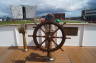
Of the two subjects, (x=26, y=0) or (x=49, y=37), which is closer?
(x=49, y=37)

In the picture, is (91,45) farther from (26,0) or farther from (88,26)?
(26,0)

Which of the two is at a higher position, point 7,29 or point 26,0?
point 26,0

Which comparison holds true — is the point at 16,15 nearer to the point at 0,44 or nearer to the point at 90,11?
the point at 0,44

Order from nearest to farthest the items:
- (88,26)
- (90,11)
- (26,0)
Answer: (88,26)
(26,0)
(90,11)

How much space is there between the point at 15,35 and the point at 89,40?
A: 2.89 m

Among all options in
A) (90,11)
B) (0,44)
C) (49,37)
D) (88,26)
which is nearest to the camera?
(49,37)

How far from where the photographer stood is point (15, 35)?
3.95m

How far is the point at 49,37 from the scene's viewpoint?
242cm

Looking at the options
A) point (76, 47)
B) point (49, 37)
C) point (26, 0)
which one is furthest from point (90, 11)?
point (49, 37)

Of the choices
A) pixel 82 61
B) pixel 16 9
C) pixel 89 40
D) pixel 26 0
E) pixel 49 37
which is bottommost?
pixel 82 61

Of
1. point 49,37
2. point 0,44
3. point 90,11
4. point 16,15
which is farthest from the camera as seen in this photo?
point 90,11

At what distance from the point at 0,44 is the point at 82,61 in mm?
3203

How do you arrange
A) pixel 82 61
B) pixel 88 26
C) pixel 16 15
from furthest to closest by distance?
pixel 16 15, pixel 88 26, pixel 82 61

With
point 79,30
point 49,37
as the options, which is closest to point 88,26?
point 79,30
